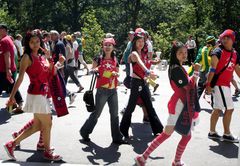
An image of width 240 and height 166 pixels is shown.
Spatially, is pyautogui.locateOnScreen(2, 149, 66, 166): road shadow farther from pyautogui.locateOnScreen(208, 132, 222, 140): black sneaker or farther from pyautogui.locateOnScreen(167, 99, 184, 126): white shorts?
pyautogui.locateOnScreen(208, 132, 222, 140): black sneaker

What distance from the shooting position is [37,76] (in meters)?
5.45

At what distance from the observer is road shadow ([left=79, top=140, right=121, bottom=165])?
5.76 meters

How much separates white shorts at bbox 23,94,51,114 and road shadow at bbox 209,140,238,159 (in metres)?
2.63

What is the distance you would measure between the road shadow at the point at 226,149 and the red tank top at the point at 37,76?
8.96 feet

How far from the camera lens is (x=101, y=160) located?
5.76 meters

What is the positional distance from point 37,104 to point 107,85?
133 centimetres

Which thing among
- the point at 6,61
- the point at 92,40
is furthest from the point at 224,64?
the point at 92,40

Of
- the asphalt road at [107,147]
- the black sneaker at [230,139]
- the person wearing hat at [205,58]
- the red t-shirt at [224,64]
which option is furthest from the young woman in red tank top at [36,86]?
the person wearing hat at [205,58]

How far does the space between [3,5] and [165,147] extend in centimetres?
4188

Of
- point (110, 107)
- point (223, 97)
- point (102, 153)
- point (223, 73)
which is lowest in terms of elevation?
point (102, 153)

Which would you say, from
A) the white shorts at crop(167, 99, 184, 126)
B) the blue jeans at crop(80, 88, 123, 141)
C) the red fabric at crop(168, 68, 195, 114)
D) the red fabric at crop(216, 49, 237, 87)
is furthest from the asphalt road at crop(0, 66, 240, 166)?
the red fabric at crop(216, 49, 237, 87)

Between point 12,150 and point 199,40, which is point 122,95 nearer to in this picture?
point 12,150

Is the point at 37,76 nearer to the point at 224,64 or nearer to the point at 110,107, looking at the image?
the point at 110,107

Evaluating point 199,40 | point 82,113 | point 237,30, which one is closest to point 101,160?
point 82,113
